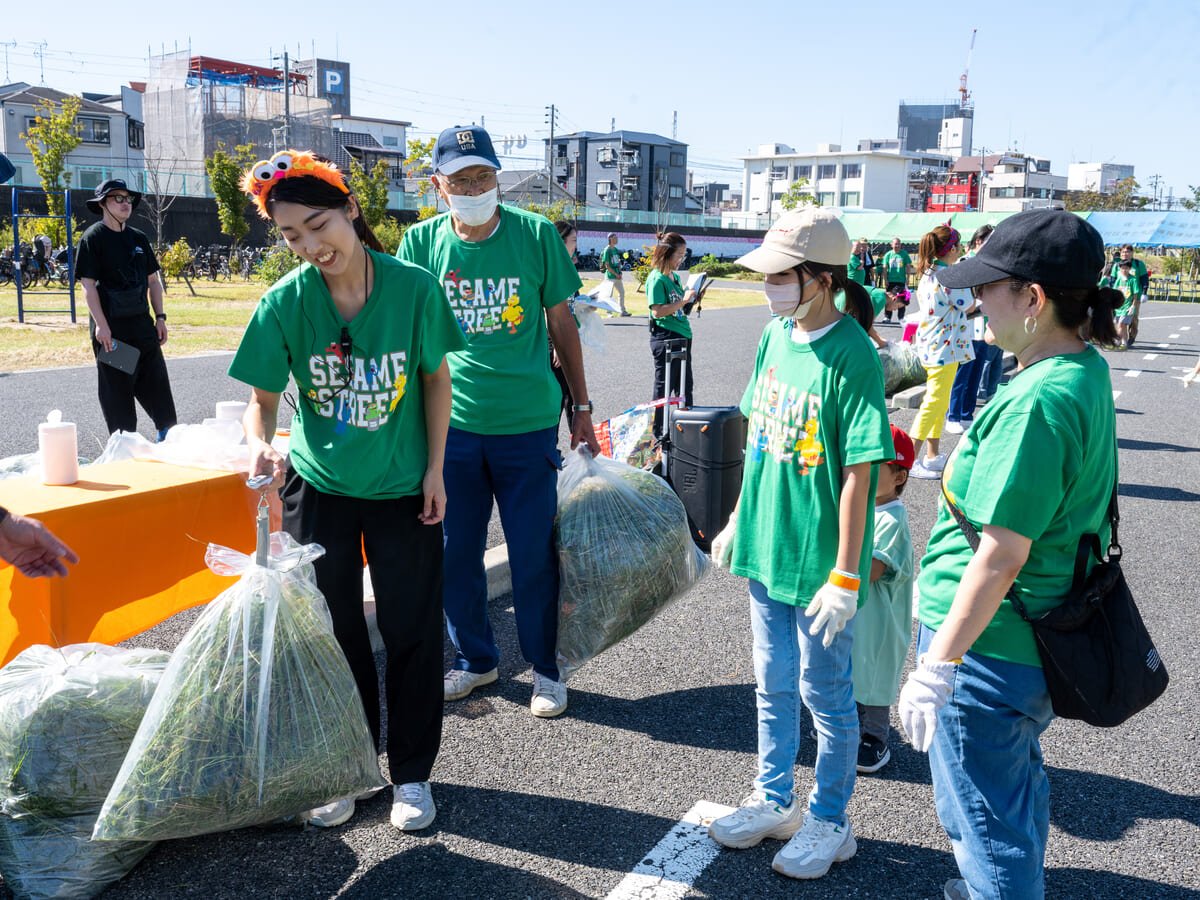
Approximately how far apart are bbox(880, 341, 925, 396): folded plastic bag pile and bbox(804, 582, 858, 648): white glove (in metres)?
8.22

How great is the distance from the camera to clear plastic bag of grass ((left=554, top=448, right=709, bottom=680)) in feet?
12.1

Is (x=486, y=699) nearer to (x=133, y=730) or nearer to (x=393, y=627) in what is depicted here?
(x=393, y=627)

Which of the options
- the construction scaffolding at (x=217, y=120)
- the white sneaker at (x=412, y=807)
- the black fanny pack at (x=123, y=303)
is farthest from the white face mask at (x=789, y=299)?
the construction scaffolding at (x=217, y=120)

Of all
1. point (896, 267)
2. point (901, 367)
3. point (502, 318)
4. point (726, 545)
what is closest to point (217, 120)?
point (896, 267)

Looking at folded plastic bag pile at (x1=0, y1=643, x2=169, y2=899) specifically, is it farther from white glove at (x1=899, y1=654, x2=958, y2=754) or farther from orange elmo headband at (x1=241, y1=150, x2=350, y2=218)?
white glove at (x1=899, y1=654, x2=958, y2=754)

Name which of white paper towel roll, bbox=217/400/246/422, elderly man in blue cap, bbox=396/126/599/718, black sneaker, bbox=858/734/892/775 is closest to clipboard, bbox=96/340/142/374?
white paper towel roll, bbox=217/400/246/422

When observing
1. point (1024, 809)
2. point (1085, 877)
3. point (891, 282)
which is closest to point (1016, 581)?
point (1024, 809)

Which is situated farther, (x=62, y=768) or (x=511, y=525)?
(x=511, y=525)

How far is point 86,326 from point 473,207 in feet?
46.2

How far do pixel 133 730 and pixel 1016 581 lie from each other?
223 centimetres

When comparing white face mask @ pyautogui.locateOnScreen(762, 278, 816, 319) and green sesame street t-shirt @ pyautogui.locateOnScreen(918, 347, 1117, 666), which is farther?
white face mask @ pyautogui.locateOnScreen(762, 278, 816, 319)

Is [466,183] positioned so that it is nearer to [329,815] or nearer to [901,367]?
[329,815]

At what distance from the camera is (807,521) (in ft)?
8.52

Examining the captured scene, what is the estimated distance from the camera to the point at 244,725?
8.21 ft
